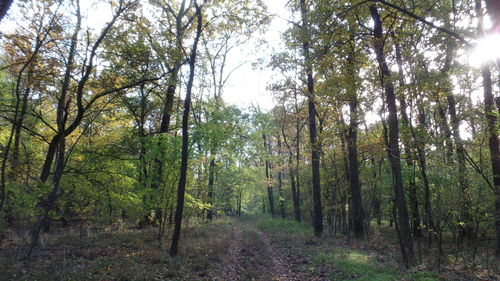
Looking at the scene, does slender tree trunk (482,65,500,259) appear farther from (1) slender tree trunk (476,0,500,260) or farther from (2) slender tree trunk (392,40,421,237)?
(2) slender tree trunk (392,40,421,237)

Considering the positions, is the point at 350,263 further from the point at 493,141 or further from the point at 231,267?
the point at 493,141

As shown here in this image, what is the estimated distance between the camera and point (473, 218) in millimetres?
8445

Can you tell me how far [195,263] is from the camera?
9070 millimetres

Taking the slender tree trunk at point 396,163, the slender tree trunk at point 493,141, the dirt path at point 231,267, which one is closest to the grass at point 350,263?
the slender tree trunk at point 396,163

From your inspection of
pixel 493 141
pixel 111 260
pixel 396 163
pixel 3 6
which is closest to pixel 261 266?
pixel 111 260

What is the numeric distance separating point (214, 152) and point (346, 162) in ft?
26.0

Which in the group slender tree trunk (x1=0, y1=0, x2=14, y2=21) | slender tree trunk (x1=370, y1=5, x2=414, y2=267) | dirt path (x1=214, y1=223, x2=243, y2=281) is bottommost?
dirt path (x1=214, y1=223, x2=243, y2=281)

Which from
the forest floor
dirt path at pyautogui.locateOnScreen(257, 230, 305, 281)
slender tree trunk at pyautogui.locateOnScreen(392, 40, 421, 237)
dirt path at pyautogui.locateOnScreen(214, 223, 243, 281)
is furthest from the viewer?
slender tree trunk at pyautogui.locateOnScreen(392, 40, 421, 237)

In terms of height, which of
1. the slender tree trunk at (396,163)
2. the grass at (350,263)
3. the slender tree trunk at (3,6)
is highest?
the slender tree trunk at (3,6)

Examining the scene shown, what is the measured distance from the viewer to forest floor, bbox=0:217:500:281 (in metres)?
6.93

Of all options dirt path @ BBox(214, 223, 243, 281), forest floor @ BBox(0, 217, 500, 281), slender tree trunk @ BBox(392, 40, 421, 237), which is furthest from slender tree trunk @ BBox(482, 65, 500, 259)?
dirt path @ BBox(214, 223, 243, 281)

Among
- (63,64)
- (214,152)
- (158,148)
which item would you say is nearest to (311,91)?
(214,152)

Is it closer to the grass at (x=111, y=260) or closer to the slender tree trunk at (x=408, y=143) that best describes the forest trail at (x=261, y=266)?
the grass at (x=111, y=260)

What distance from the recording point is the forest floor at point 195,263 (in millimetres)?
6930
